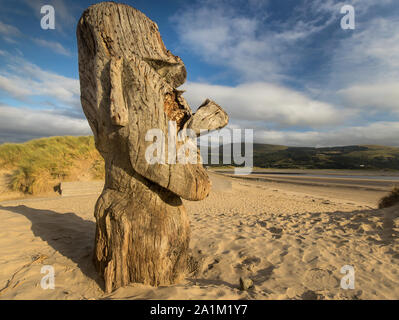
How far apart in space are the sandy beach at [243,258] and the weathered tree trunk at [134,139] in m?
0.38

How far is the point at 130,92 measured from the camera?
8.27ft

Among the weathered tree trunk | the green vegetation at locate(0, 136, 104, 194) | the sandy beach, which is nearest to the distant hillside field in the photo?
Answer: the green vegetation at locate(0, 136, 104, 194)

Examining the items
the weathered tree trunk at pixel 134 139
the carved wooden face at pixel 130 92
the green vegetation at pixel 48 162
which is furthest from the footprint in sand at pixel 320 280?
the green vegetation at pixel 48 162

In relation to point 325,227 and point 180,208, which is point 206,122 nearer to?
point 180,208

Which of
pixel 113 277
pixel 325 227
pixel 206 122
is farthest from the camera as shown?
pixel 325 227

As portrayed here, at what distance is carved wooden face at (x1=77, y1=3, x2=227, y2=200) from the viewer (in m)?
2.50

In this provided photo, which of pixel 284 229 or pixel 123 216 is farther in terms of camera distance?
pixel 284 229

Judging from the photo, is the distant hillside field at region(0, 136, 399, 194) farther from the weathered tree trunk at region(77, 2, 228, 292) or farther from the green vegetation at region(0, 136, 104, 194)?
the weathered tree trunk at region(77, 2, 228, 292)

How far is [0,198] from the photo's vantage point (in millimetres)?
10617

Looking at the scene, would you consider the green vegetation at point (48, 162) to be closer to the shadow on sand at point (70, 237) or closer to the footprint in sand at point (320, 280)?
the shadow on sand at point (70, 237)

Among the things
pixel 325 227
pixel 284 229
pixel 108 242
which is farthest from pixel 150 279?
pixel 325 227

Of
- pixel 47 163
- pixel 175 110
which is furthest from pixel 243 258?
pixel 47 163
